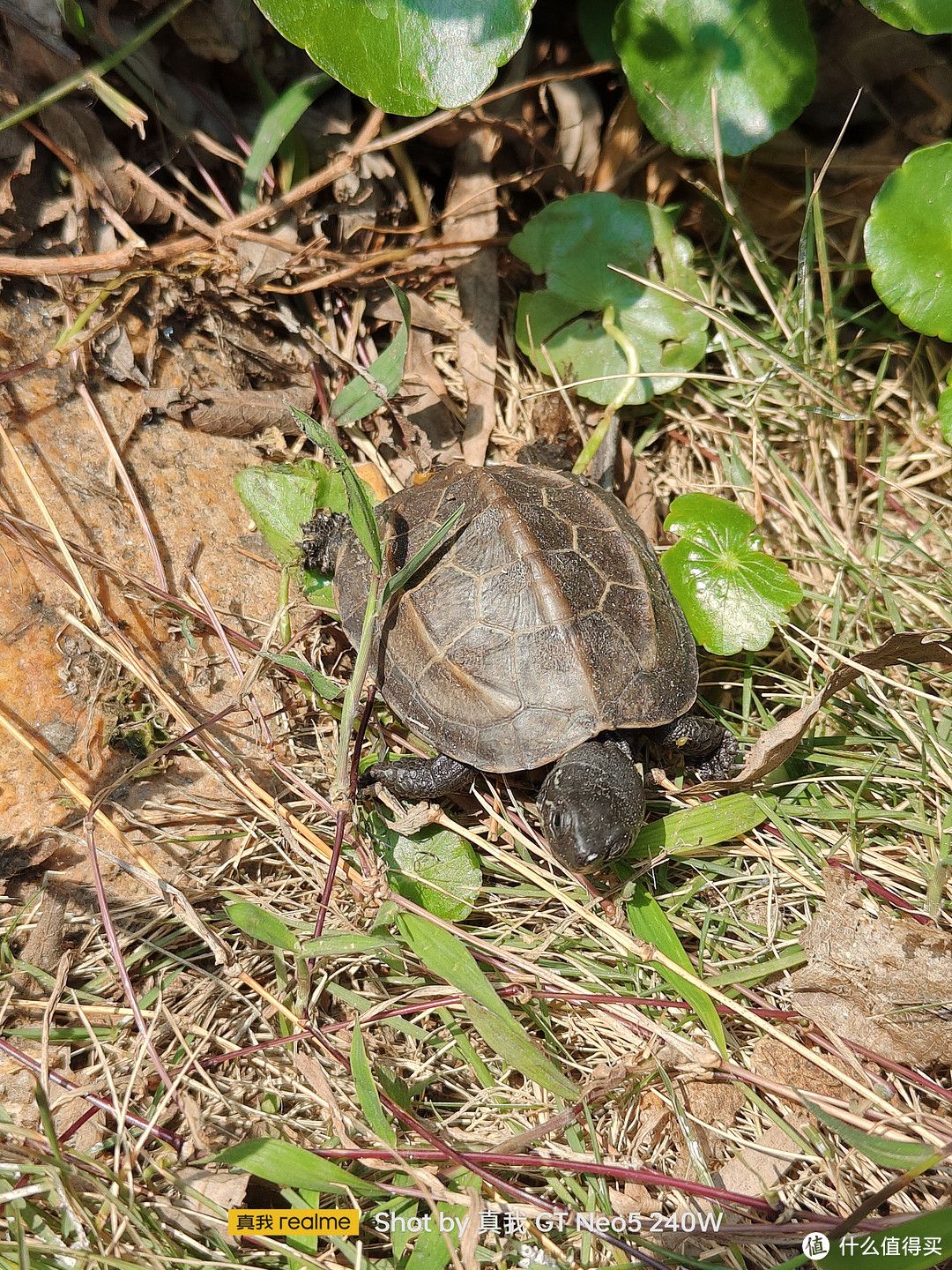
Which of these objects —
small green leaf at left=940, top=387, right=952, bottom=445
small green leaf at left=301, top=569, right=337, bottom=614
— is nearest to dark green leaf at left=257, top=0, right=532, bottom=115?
small green leaf at left=301, top=569, right=337, bottom=614

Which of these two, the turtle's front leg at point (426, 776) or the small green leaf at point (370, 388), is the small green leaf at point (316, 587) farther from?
the turtle's front leg at point (426, 776)

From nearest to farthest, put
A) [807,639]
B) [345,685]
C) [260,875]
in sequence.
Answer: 1. [260,875]
2. [345,685]
3. [807,639]

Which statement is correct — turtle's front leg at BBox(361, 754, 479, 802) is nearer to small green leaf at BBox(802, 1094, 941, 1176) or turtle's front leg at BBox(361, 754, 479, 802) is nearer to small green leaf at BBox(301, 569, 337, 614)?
small green leaf at BBox(301, 569, 337, 614)

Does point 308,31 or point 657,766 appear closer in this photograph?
point 308,31

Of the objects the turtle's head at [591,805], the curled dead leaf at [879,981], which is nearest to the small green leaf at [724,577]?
the turtle's head at [591,805]

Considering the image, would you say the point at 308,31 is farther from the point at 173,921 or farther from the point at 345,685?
the point at 173,921

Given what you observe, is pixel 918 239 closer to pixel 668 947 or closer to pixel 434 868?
pixel 668 947

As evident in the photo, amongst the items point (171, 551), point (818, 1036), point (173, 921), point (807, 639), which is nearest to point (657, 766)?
point (807, 639)
